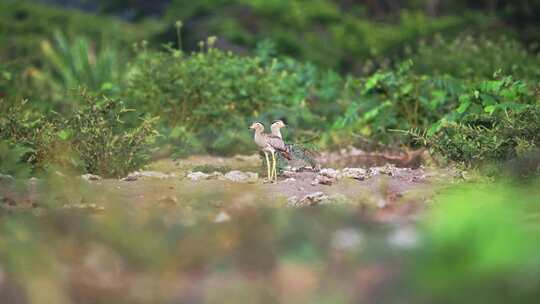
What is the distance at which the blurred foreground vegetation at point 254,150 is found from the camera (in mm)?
3035

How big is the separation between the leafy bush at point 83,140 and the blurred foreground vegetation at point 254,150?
1 centimetres

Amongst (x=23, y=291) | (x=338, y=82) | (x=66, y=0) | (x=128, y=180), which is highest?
(x=23, y=291)

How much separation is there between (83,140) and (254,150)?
210 centimetres

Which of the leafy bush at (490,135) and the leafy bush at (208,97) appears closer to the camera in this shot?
the leafy bush at (490,135)

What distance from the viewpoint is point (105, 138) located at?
6.54m

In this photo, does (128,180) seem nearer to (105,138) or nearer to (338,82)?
(105,138)

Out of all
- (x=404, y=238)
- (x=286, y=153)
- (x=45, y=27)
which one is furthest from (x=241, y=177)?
(x=45, y=27)

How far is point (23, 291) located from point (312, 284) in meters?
1.00

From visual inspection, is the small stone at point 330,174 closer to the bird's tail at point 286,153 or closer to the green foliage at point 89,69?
the bird's tail at point 286,153

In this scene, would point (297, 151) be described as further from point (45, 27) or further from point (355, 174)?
point (45, 27)

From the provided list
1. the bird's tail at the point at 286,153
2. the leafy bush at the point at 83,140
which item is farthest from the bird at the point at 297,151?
the leafy bush at the point at 83,140

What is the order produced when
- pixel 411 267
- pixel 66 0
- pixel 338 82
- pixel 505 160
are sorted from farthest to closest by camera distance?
pixel 66 0 < pixel 338 82 < pixel 505 160 < pixel 411 267

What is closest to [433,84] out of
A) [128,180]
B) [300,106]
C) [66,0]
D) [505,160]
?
[300,106]

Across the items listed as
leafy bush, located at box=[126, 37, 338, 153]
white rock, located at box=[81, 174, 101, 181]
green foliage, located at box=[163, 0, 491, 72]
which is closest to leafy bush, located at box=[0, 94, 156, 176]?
white rock, located at box=[81, 174, 101, 181]
